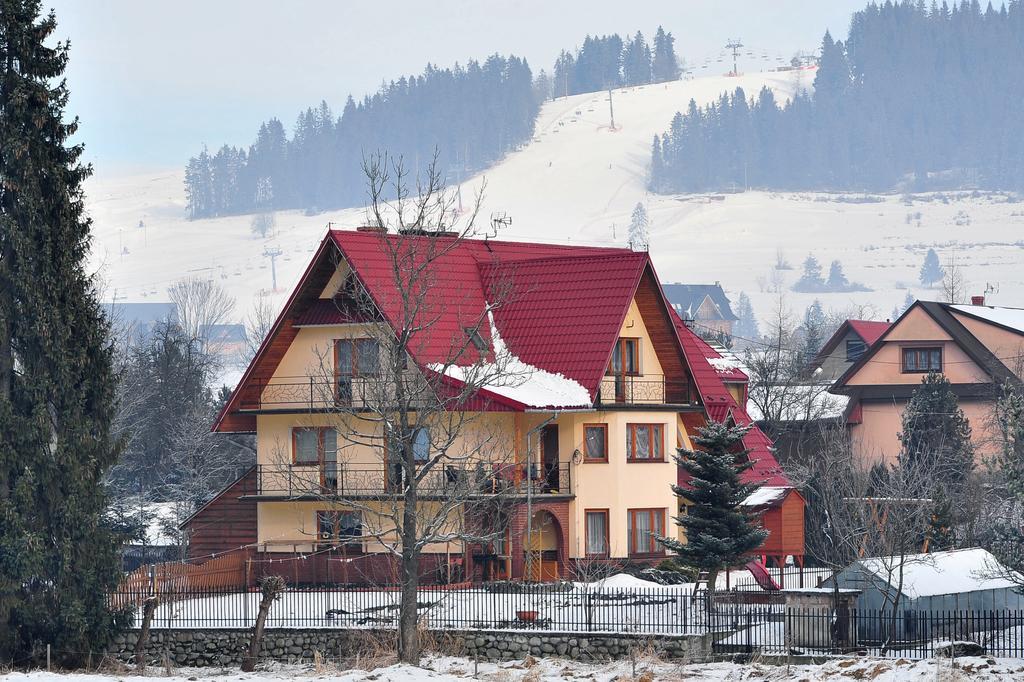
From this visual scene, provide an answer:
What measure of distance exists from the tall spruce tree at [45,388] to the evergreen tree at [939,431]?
3915 cm

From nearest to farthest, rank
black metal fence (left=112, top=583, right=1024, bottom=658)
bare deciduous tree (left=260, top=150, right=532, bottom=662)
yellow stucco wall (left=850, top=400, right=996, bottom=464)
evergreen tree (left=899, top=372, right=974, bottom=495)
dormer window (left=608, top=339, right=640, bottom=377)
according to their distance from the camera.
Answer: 1. black metal fence (left=112, top=583, right=1024, bottom=658)
2. bare deciduous tree (left=260, top=150, right=532, bottom=662)
3. dormer window (left=608, top=339, right=640, bottom=377)
4. evergreen tree (left=899, top=372, right=974, bottom=495)
5. yellow stucco wall (left=850, top=400, right=996, bottom=464)

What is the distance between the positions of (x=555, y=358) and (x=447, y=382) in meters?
4.74

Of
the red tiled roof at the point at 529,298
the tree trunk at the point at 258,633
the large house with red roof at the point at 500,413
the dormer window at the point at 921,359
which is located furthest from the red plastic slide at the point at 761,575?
the dormer window at the point at 921,359

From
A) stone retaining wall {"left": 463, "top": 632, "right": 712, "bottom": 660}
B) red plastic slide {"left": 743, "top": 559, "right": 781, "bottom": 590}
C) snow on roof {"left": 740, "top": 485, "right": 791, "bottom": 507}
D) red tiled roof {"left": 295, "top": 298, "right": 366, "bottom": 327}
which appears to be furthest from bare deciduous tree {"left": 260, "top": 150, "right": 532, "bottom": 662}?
snow on roof {"left": 740, "top": 485, "right": 791, "bottom": 507}

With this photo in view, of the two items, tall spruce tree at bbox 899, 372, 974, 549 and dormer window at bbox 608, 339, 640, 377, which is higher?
dormer window at bbox 608, 339, 640, 377

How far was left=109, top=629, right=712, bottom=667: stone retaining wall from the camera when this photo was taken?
4094cm

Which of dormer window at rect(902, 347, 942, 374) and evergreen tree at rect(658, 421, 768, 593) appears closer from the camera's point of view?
evergreen tree at rect(658, 421, 768, 593)

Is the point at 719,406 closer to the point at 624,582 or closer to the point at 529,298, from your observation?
the point at 529,298

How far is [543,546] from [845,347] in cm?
6605

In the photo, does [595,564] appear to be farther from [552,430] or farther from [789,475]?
[789,475]

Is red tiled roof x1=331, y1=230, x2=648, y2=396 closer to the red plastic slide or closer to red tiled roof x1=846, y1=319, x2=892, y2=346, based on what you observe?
the red plastic slide

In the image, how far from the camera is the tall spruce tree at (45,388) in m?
39.4

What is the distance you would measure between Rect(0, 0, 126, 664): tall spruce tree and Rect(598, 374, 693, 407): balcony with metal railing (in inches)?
702

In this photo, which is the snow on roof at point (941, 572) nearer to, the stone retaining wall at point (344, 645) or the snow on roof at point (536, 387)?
the stone retaining wall at point (344, 645)
